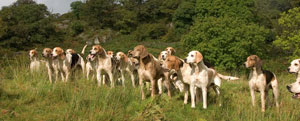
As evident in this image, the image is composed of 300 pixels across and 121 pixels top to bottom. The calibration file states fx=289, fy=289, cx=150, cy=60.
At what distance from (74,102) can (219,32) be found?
24772 millimetres

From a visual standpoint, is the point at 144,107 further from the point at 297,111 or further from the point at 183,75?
the point at 297,111

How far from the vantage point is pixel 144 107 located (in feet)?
21.1

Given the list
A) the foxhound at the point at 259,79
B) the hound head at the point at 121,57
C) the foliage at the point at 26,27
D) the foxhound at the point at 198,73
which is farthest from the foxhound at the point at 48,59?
the foliage at the point at 26,27

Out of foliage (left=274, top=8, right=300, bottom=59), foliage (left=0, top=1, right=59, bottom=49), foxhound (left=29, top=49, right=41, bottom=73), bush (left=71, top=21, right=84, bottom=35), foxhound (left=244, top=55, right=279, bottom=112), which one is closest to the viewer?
foxhound (left=244, top=55, right=279, bottom=112)

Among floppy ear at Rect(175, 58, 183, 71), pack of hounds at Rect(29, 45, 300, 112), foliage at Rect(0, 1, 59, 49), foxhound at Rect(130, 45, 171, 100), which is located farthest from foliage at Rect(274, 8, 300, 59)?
foliage at Rect(0, 1, 59, 49)

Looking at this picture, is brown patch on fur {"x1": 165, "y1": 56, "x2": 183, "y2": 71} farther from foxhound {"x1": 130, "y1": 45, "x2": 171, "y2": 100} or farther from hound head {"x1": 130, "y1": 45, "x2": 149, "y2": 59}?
hound head {"x1": 130, "y1": 45, "x2": 149, "y2": 59}

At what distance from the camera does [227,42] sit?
29000mm

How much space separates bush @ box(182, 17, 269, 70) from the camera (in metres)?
27.8

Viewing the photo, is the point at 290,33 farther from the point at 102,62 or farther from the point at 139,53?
the point at 139,53

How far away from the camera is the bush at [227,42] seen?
2780 centimetres

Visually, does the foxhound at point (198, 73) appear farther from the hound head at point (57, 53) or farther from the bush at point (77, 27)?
the bush at point (77, 27)

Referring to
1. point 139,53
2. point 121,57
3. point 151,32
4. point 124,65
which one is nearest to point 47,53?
point 121,57

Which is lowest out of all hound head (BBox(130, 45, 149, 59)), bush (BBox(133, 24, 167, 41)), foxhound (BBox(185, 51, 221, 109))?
bush (BBox(133, 24, 167, 41))

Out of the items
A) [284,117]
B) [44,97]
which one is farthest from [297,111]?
[44,97]
